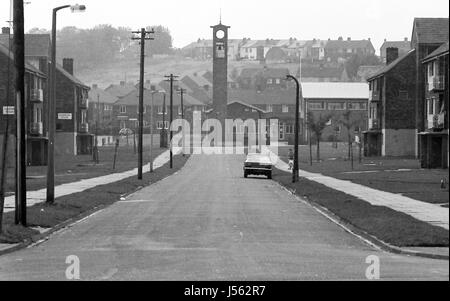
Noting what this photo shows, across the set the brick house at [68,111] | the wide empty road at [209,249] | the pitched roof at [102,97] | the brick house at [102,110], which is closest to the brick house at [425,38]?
the brick house at [68,111]

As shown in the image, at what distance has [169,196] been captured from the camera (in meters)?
39.2

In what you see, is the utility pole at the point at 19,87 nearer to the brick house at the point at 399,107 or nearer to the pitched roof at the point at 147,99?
the brick house at the point at 399,107

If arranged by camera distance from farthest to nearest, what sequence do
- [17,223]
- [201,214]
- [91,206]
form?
[91,206] → [201,214] → [17,223]

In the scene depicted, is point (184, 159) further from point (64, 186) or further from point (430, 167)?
point (64, 186)

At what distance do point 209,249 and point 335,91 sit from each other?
402ft

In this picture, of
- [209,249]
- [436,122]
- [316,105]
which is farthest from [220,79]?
[209,249]

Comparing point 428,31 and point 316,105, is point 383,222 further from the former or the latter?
point 316,105

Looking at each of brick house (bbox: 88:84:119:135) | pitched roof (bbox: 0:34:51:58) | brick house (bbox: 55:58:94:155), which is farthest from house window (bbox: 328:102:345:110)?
pitched roof (bbox: 0:34:51:58)

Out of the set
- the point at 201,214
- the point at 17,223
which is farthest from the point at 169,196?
the point at 17,223

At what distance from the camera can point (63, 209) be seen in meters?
29.5

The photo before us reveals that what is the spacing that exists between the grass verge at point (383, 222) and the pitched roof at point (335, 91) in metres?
98.3

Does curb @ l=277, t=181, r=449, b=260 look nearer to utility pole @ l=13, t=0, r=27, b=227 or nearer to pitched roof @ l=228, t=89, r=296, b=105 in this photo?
utility pole @ l=13, t=0, r=27, b=227

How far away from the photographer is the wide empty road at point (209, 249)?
48.4 ft

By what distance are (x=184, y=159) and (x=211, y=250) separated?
260 ft
